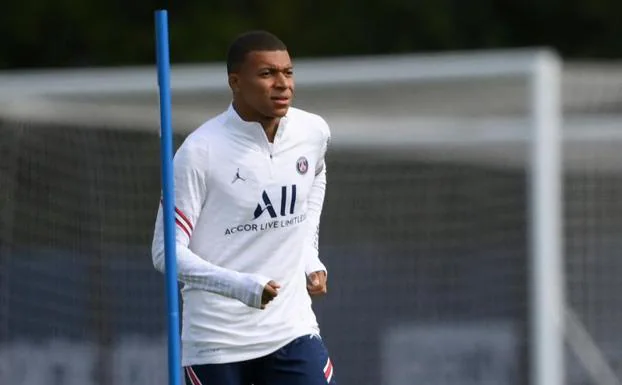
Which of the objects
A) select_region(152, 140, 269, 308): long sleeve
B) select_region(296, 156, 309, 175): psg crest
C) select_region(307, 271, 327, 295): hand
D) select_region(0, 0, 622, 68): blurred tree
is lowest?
select_region(307, 271, 327, 295): hand

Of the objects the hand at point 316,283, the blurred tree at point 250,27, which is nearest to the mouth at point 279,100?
the hand at point 316,283

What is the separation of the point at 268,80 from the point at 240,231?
1.68 feet

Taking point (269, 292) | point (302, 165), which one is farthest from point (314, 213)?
point (269, 292)

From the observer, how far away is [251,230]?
630 centimetres

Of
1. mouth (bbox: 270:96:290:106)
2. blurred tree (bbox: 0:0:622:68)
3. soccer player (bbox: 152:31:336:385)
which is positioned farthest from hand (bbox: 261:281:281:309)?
blurred tree (bbox: 0:0:622:68)

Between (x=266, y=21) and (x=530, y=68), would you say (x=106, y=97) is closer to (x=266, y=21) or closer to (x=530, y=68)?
(x=530, y=68)

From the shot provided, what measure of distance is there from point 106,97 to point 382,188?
1.63 m

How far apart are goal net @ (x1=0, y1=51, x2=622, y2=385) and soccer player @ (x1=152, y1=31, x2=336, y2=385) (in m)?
3.66

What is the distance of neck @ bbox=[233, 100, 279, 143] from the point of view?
6.37m

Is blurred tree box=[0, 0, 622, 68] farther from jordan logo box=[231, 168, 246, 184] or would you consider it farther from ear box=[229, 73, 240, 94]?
jordan logo box=[231, 168, 246, 184]

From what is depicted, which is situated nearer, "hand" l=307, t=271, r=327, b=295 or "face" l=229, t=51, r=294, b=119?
"face" l=229, t=51, r=294, b=119

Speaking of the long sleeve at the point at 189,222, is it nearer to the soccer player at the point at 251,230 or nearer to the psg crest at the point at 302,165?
the soccer player at the point at 251,230

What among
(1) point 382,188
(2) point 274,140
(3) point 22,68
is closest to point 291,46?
(3) point 22,68

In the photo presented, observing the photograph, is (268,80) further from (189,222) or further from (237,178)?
(189,222)
